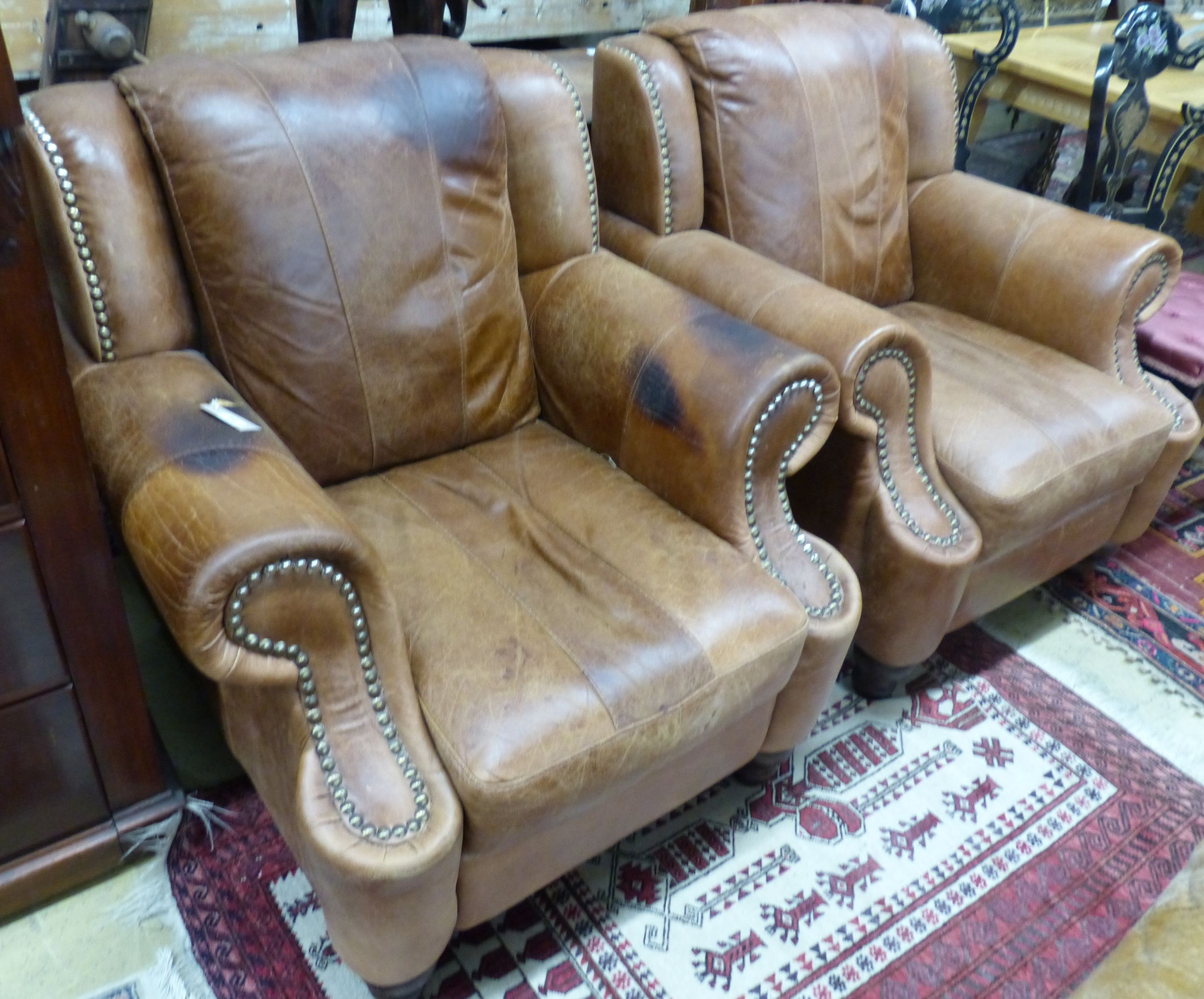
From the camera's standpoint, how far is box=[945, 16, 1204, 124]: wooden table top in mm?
2211

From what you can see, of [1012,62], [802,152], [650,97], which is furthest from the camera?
[1012,62]

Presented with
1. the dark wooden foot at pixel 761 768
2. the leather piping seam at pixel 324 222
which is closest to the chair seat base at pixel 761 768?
the dark wooden foot at pixel 761 768

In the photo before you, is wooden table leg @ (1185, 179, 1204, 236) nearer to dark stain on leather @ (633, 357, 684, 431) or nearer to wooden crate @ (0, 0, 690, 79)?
wooden crate @ (0, 0, 690, 79)

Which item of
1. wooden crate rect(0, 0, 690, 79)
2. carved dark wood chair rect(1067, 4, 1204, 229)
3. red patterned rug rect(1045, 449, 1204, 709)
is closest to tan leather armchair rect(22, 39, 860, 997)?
wooden crate rect(0, 0, 690, 79)

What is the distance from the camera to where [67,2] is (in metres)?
1.52

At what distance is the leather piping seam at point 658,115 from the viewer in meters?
1.60

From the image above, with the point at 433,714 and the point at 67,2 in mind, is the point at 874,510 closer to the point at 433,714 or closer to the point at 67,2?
the point at 433,714

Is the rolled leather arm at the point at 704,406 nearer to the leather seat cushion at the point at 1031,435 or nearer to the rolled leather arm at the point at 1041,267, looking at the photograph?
the leather seat cushion at the point at 1031,435

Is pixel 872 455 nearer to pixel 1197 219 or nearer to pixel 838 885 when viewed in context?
pixel 838 885

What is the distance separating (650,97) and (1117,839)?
1398 millimetres

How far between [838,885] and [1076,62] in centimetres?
214

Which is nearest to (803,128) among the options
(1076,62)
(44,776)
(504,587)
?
(504,587)

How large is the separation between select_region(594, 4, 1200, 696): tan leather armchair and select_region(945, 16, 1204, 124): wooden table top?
Answer: 53 centimetres

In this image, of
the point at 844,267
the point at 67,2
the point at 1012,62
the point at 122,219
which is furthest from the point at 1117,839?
the point at 67,2
